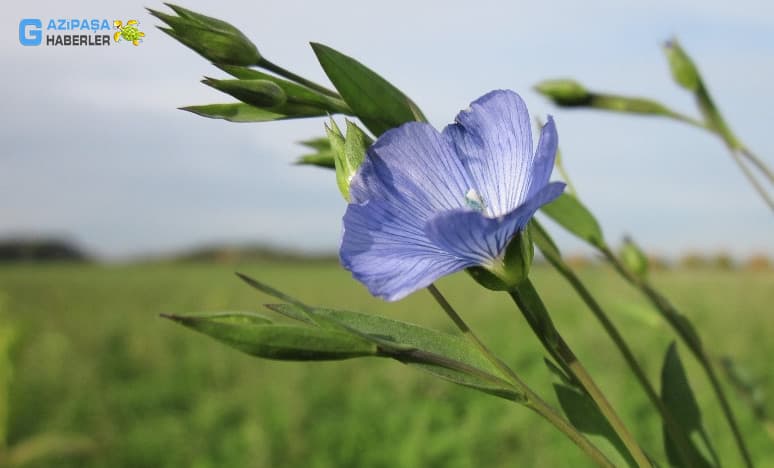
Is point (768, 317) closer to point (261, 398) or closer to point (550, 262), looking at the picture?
point (261, 398)

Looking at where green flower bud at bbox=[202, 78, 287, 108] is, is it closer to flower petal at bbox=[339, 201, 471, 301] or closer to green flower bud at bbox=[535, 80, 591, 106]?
flower petal at bbox=[339, 201, 471, 301]

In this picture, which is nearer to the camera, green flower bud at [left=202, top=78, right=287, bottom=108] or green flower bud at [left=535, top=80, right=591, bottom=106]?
green flower bud at [left=202, top=78, right=287, bottom=108]

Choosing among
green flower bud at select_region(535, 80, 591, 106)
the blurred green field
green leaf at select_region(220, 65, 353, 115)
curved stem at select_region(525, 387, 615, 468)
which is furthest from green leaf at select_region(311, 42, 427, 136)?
the blurred green field

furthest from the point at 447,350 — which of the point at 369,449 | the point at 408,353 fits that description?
the point at 369,449

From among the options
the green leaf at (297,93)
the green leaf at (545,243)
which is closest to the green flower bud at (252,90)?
the green leaf at (297,93)

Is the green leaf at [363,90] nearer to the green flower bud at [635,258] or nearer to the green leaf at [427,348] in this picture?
the green leaf at [427,348]

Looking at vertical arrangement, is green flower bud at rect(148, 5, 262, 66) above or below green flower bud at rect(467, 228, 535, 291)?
above

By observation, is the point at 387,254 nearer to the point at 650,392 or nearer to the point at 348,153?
the point at 348,153

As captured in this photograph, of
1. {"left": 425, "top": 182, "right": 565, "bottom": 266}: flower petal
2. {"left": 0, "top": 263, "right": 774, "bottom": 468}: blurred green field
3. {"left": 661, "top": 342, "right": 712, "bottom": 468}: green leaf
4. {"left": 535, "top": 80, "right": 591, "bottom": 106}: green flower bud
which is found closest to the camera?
{"left": 425, "top": 182, "right": 565, "bottom": 266}: flower petal
